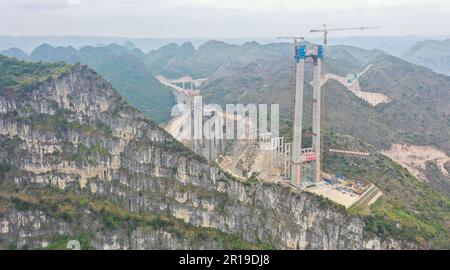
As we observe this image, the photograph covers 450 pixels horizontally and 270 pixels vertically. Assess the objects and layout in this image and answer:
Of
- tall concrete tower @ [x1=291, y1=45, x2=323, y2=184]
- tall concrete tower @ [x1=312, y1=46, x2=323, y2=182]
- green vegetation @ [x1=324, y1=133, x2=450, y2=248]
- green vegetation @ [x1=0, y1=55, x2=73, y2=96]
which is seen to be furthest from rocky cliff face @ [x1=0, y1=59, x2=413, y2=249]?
tall concrete tower @ [x1=312, y1=46, x2=323, y2=182]

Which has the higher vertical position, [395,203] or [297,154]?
[297,154]

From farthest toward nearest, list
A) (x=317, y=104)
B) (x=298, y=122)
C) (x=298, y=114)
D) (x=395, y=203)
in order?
(x=317, y=104)
(x=298, y=122)
(x=298, y=114)
(x=395, y=203)

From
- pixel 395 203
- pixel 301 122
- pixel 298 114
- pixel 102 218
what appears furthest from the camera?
pixel 102 218

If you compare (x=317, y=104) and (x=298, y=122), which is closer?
(x=298, y=122)

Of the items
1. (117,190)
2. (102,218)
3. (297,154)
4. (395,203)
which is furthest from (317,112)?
(102,218)

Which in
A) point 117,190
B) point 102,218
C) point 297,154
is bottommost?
point 102,218

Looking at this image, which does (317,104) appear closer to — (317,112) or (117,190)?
(317,112)
